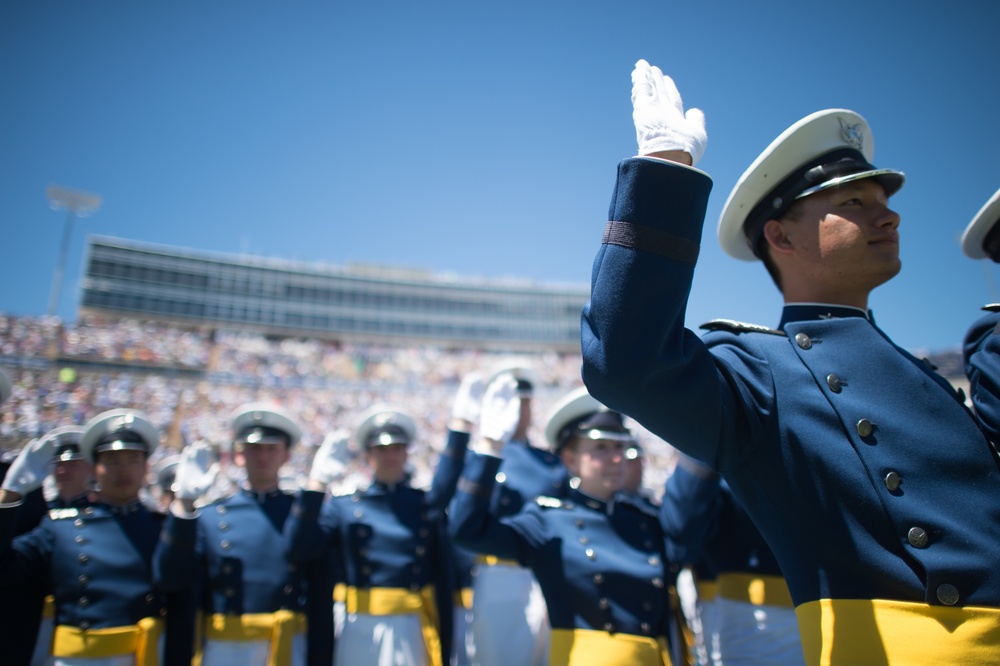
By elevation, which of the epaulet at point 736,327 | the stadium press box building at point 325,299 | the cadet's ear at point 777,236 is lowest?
the epaulet at point 736,327

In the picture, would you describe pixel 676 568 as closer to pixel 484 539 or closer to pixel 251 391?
pixel 484 539

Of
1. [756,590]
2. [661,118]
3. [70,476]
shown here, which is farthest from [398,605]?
[661,118]

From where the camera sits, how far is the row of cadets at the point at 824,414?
3.96 feet

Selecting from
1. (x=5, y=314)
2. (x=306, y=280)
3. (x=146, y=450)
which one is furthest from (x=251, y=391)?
(x=146, y=450)

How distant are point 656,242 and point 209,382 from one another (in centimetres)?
3294

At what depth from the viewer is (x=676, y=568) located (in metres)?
3.48

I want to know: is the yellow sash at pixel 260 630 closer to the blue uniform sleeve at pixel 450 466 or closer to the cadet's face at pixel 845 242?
the blue uniform sleeve at pixel 450 466

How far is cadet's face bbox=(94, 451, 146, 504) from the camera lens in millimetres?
4285

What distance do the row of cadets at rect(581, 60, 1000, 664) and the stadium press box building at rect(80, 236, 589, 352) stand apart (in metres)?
45.3

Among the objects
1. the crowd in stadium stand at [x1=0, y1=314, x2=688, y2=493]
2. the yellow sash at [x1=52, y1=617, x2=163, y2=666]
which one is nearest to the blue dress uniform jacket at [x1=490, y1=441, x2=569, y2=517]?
the yellow sash at [x1=52, y1=617, x2=163, y2=666]

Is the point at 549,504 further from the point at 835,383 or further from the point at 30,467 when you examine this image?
the point at 30,467

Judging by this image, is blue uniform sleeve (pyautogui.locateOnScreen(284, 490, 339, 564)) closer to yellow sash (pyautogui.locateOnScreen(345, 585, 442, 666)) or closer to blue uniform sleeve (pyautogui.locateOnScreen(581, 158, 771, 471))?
yellow sash (pyautogui.locateOnScreen(345, 585, 442, 666))

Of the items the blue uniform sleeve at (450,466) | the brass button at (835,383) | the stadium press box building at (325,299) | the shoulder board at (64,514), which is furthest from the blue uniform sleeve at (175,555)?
the stadium press box building at (325,299)

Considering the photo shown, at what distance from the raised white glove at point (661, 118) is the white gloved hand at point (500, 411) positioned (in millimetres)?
2295
